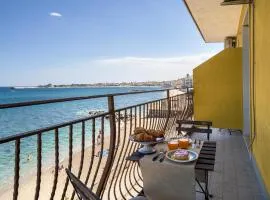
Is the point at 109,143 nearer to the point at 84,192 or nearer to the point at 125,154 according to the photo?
the point at 125,154

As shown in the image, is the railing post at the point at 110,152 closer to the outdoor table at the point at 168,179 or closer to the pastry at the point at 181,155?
A: the outdoor table at the point at 168,179

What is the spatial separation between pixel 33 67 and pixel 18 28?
15767 millimetres

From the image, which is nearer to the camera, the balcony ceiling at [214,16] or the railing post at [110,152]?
the railing post at [110,152]

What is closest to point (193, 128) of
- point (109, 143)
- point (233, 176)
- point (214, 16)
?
point (233, 176)

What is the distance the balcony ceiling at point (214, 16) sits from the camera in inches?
223

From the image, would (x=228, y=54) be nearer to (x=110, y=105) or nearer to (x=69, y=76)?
(x=110, y=105)

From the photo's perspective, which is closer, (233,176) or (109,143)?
(109,143)

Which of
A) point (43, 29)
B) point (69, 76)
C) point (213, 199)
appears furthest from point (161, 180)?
point (69, 76)

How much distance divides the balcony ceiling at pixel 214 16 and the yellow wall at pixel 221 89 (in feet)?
3.15

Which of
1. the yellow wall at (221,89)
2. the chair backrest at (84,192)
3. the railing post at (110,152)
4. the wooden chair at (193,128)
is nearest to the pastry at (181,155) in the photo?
the railing post at (110,152)

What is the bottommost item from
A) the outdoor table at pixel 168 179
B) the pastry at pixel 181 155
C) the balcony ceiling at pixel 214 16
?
the outdoor table at pixel 168 179

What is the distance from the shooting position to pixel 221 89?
21.7 ft

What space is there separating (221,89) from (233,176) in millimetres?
3330

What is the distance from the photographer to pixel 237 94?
21.1ft
